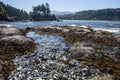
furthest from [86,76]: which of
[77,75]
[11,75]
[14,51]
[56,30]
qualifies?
[56,30]

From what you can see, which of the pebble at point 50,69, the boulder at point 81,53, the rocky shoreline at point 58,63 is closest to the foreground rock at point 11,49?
the rocky shoreline at point 58,63

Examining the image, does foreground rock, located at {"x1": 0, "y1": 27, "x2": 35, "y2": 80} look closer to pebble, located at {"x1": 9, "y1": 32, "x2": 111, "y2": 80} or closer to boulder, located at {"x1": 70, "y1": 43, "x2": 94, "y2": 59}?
pebble, located at {"x1": 9, "y1": 32, "x2": 111, "y2": 80}

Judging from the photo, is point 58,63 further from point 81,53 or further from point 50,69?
point 81,53

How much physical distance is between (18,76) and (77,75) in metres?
5.23

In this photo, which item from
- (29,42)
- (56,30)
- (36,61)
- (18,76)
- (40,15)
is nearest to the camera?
(18,76)

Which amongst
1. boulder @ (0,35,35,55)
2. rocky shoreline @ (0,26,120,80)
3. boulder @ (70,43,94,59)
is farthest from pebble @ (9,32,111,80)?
boulder @ (0,35,35,55)

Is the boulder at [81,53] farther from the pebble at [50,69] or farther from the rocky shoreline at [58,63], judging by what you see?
the pebble at [50,69]

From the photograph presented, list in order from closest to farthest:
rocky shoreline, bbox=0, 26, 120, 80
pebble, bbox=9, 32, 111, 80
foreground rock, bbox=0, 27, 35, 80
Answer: pebble, bbox=9, 32, 111, 80 → rocky shoreline, bbox=0, 26, 120, 80 → foreground rock, bbox=0, 27, 35, 80

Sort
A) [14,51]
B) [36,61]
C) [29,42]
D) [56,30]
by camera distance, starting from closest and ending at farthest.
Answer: [36,61] < [14,51] < [29,42] < [56,30]

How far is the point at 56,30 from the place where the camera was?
45.8 metres

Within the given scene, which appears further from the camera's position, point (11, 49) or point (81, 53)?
point (11, 49)

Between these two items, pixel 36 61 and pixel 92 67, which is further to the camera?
pixel 36 61

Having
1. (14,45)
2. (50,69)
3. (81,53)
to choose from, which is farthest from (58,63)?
(14,45)

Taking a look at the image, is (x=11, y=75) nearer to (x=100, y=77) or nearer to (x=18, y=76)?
A: (x=18, y=76)
